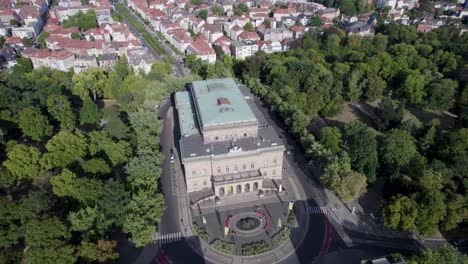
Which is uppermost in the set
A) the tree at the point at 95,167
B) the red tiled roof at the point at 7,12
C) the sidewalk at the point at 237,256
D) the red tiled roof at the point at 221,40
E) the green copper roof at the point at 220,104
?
the red tiled roof at the point at 7,12

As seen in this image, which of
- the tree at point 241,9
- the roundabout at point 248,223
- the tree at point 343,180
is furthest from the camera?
the tree at point 241,9

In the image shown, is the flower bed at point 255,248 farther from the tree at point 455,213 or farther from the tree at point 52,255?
the tree at point 455,213

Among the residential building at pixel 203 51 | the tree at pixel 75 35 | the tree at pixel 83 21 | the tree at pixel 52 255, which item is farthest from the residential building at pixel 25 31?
the tree at pixel 52 255

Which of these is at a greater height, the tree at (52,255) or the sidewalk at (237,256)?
the tree at (52,255)

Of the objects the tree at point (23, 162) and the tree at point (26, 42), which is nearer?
the tree at point (23, 162)

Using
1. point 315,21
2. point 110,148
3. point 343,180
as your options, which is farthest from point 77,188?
point 315,21

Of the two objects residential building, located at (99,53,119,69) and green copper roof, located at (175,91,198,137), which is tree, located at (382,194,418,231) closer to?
green copper roof, located at (175,91,198,137)

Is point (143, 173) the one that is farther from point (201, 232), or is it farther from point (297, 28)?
point (297, 28)

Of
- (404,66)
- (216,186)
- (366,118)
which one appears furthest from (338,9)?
(216,186)
